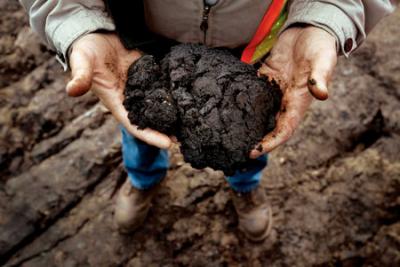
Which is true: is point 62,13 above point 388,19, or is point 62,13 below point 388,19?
above

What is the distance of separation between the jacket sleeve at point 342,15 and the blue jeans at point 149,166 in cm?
77

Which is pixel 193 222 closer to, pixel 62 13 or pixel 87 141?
pixel 87 141

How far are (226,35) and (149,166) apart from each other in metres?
0.93

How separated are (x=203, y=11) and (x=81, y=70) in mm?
577

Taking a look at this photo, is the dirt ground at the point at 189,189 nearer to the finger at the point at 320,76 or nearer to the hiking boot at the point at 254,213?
the hiking boot at the point at 254,213

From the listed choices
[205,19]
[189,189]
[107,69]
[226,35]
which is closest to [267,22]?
[226,35]

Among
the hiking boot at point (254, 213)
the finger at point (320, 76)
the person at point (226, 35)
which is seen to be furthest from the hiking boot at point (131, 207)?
the finger at point (320, 76)

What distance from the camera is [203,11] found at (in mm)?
1575

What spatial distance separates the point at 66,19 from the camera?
62.4 inches

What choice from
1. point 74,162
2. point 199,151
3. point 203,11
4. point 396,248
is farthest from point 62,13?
point 396,248

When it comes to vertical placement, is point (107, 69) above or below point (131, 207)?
above

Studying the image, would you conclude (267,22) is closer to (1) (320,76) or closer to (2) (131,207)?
(1) (320,76)

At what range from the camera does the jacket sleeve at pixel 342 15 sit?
162 cm

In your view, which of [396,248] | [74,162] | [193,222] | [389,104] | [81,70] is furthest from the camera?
[389,104]
